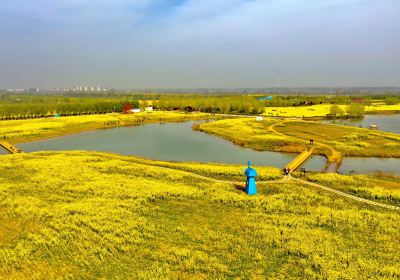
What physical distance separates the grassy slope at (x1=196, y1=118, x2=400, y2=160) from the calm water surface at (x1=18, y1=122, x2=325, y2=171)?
2.98m

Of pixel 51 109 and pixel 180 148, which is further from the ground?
pixel 51 109

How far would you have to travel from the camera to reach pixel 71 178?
109 ft

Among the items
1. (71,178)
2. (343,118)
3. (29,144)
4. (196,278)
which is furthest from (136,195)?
(343,118)

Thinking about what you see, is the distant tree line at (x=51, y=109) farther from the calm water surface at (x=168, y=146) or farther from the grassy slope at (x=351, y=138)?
the grassy slope at (x=351, y=138)

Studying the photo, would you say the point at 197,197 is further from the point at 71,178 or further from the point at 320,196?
the point at 71,178

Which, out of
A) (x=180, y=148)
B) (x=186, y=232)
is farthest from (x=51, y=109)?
(x=186, y=232)

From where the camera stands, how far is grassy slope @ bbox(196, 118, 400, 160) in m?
51.2

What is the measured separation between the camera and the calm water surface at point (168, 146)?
4762 centimetres

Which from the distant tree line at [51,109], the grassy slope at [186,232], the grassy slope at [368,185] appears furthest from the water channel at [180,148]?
the distant tree line at [51,109]

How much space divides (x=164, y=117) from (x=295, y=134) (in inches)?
2002

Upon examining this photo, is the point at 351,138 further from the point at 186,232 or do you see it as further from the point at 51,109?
the point at 51,109

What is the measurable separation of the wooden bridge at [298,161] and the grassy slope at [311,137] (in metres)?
2.40

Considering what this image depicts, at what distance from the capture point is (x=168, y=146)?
58.6 meters

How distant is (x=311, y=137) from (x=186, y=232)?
48.0 m
